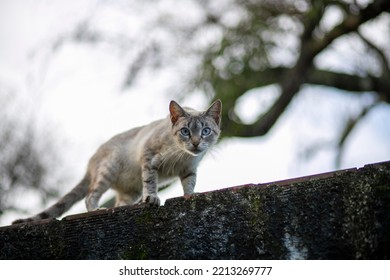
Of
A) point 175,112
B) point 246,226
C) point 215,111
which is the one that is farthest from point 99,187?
point 246,226

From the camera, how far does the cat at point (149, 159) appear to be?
4207 millimetres

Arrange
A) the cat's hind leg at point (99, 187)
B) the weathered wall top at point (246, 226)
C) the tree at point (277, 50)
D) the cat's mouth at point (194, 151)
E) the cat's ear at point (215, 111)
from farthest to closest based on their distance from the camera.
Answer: the tree at point (277, 50) → the cat's hind leg at point (99, 187) → the cat's ear at point (215, 111) → the cat's mouth at point (194, 151) → the weathered wall top at point (246, 226)

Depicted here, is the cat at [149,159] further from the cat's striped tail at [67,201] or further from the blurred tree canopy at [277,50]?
the blurred tree canopy at [277,50]

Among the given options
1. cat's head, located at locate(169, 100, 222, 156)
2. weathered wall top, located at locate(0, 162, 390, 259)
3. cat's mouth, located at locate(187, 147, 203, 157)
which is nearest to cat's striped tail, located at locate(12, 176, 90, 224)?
cat's head, located at locate(169, 100, 222, 156)

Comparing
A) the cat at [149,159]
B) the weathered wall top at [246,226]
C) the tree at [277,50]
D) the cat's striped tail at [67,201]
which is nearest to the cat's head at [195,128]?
the cat at [149,159]

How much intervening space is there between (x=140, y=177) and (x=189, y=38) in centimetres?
411

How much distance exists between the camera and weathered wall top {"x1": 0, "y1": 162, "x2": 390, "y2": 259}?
2246 millimetres

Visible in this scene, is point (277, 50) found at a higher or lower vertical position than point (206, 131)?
higher

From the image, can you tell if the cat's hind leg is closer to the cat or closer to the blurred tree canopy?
the cat

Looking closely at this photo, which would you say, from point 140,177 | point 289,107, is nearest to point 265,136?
point 289,107

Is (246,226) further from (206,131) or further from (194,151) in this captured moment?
(206,131)

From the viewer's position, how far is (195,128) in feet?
13.9

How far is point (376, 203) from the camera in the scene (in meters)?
2.23

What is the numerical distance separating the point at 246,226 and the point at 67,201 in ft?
8.40
